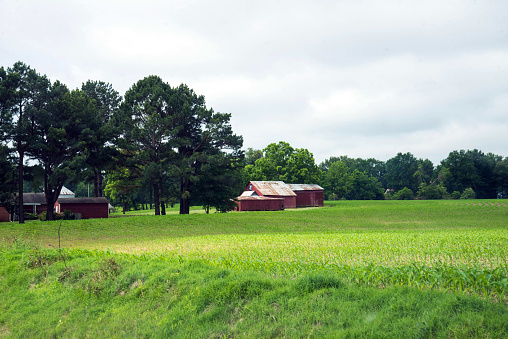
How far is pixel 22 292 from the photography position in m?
8.98

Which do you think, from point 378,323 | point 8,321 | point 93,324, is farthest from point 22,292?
point 378,323

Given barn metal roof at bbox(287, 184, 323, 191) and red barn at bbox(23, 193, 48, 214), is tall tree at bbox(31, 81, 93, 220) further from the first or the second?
barn metal roof at bbox(287, 184, 323, 191)

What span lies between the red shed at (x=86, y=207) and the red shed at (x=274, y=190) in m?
28.1

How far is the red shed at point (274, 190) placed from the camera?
65975mm

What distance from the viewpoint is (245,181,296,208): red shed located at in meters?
66.0

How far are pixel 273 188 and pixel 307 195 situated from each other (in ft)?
36.0

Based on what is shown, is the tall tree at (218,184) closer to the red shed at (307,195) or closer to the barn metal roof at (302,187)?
the barn metal roof at (302,187)

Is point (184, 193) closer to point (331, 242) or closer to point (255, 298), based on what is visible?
point (331, 242)

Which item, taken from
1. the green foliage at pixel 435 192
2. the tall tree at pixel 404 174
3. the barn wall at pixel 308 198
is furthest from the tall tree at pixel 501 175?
the barn wall at pixel 308 198

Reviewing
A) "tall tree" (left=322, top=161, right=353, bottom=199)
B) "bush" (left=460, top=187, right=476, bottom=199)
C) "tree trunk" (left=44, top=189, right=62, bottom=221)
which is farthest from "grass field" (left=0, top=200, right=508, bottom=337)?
"bush" (left=460, top=187, right=476, bottom=199)

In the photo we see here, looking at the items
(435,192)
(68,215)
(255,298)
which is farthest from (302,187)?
(255,298)

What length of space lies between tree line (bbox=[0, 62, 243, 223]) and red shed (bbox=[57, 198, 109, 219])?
135 inches

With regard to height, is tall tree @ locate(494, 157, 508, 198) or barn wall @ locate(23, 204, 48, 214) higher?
tall tree @ locate(494, 157, 508, 198)

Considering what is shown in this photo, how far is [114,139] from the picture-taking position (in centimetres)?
4056
